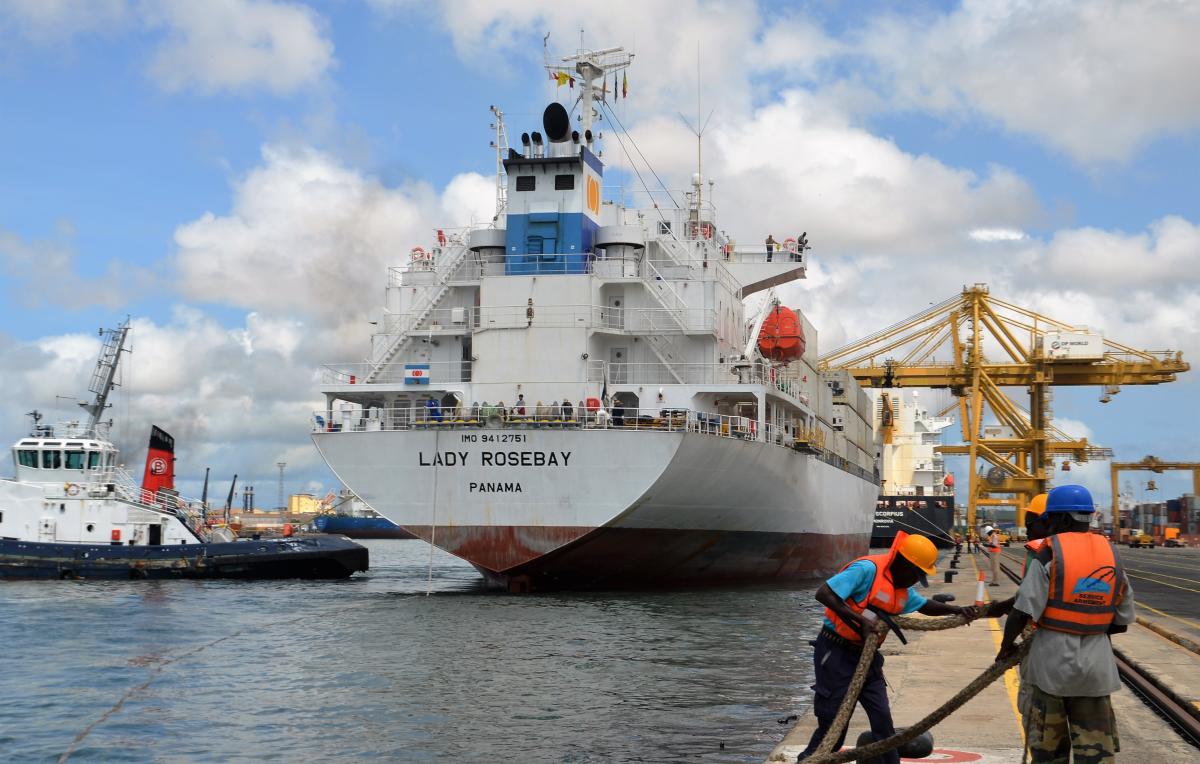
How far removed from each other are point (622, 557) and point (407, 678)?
1240 centimetres

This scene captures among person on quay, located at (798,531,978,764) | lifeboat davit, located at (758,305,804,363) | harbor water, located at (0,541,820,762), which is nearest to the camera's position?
person on quay, located at (798,531,978,764)

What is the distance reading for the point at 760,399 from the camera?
31.6 meters

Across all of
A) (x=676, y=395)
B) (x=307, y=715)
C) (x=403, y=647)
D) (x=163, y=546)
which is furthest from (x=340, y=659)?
(x=163, y=546)

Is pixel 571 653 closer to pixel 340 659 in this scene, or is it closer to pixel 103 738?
pixel 340 659

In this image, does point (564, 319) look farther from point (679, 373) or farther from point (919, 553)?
point (919, 553)

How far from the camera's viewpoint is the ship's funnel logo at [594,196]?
34125mm

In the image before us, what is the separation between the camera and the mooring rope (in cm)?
744

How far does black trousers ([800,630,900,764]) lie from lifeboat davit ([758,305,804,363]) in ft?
94.9

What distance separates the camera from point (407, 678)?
17.3m

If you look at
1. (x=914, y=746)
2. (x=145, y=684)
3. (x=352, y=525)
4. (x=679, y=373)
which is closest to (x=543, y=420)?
(x=679, y=373)

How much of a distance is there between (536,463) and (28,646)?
11050 mm

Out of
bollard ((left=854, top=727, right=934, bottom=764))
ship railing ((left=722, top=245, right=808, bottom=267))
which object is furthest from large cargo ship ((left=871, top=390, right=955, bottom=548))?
bollard ((left=854, top=727, right=934, bottom=764))

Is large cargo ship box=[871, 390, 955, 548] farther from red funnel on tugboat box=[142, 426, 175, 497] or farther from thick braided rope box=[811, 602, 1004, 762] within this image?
thick braided rope box=[811, 602, 1004, 762]

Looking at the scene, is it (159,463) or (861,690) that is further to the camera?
(159,463)
